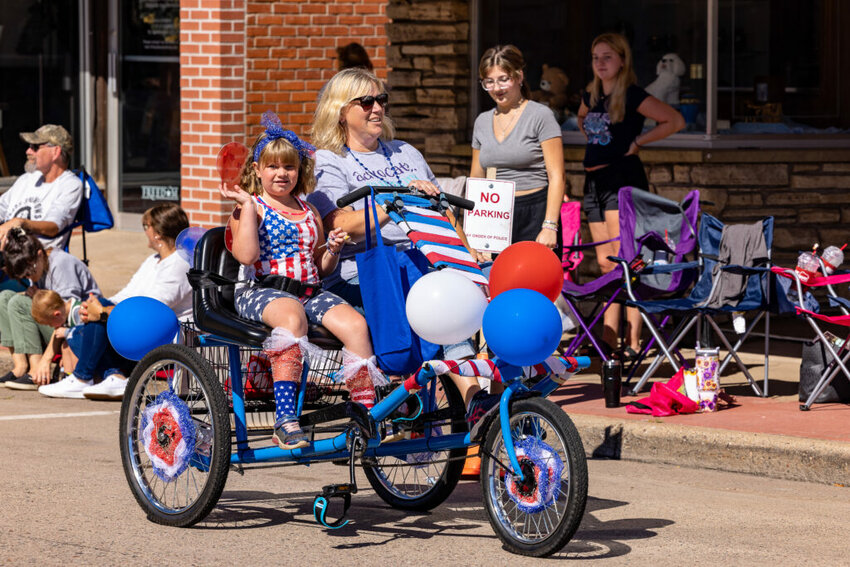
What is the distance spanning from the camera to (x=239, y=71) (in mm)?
13273

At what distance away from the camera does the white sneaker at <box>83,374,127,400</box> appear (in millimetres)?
9844

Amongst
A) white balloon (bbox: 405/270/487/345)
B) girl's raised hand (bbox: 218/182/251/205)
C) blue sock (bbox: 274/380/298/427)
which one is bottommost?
blue sock (bbox: 274/380/298/427)

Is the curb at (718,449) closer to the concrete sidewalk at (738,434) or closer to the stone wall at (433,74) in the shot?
the concrete sidewalk at (738,434)

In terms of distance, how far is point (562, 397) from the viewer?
9086 millimetres

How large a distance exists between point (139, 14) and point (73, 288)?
611 centimetres

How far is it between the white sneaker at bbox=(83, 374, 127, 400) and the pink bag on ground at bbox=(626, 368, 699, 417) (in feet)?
11.0

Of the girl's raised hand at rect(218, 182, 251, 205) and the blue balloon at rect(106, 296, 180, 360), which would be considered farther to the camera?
the blue balloon at rect(106, 296, 180, 360)

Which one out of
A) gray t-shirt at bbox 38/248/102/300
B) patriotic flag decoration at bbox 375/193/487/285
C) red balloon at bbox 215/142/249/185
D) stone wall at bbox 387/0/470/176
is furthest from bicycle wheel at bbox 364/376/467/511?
stone wall at bbox 387/0/470/176

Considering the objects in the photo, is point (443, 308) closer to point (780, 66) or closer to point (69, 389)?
point (69, 389)

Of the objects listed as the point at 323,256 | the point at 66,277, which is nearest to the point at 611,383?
the point at 323,256

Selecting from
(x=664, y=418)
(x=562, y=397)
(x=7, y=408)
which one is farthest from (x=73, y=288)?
(x=664, y=418)

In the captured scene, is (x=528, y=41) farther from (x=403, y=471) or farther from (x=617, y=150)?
(x=403, y=471)

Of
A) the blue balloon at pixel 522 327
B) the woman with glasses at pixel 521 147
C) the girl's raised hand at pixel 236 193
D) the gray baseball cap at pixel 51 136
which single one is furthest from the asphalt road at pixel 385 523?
the gray baseball cap at pixel 51 136

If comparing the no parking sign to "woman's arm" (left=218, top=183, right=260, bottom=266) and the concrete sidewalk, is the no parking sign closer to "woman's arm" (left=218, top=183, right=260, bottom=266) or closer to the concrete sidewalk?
the concrete sidewalk
